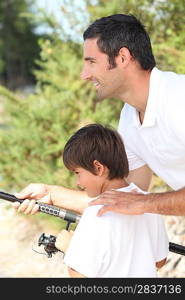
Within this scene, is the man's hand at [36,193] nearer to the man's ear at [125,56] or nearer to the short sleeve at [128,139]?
the short sleeve at [128,139]

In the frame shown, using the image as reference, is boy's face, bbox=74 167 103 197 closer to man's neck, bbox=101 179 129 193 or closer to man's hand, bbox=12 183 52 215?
man's neck, bbox=101 179 129 193

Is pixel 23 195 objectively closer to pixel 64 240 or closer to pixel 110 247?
pixel 64 240

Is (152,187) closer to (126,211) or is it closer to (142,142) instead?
(142,142)

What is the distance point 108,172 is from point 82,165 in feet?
0.38

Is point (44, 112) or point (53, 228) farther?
point (44, 112)

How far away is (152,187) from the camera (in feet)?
19.2

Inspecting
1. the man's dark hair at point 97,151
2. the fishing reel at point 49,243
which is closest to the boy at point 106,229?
the man's dark hair at point 97,151

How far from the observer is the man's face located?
320 cm

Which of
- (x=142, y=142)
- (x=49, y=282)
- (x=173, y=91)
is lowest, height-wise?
(x=49, y=282)

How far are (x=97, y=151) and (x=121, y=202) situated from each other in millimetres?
249

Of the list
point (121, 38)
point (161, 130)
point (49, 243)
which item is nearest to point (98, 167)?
point (49, 243)

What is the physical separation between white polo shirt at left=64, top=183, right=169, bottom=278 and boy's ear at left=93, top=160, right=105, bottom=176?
0.56 ft

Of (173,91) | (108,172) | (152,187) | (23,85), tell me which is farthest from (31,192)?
(23,85)

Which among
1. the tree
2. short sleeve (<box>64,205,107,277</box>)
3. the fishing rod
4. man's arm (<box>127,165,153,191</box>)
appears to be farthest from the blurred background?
the tree
